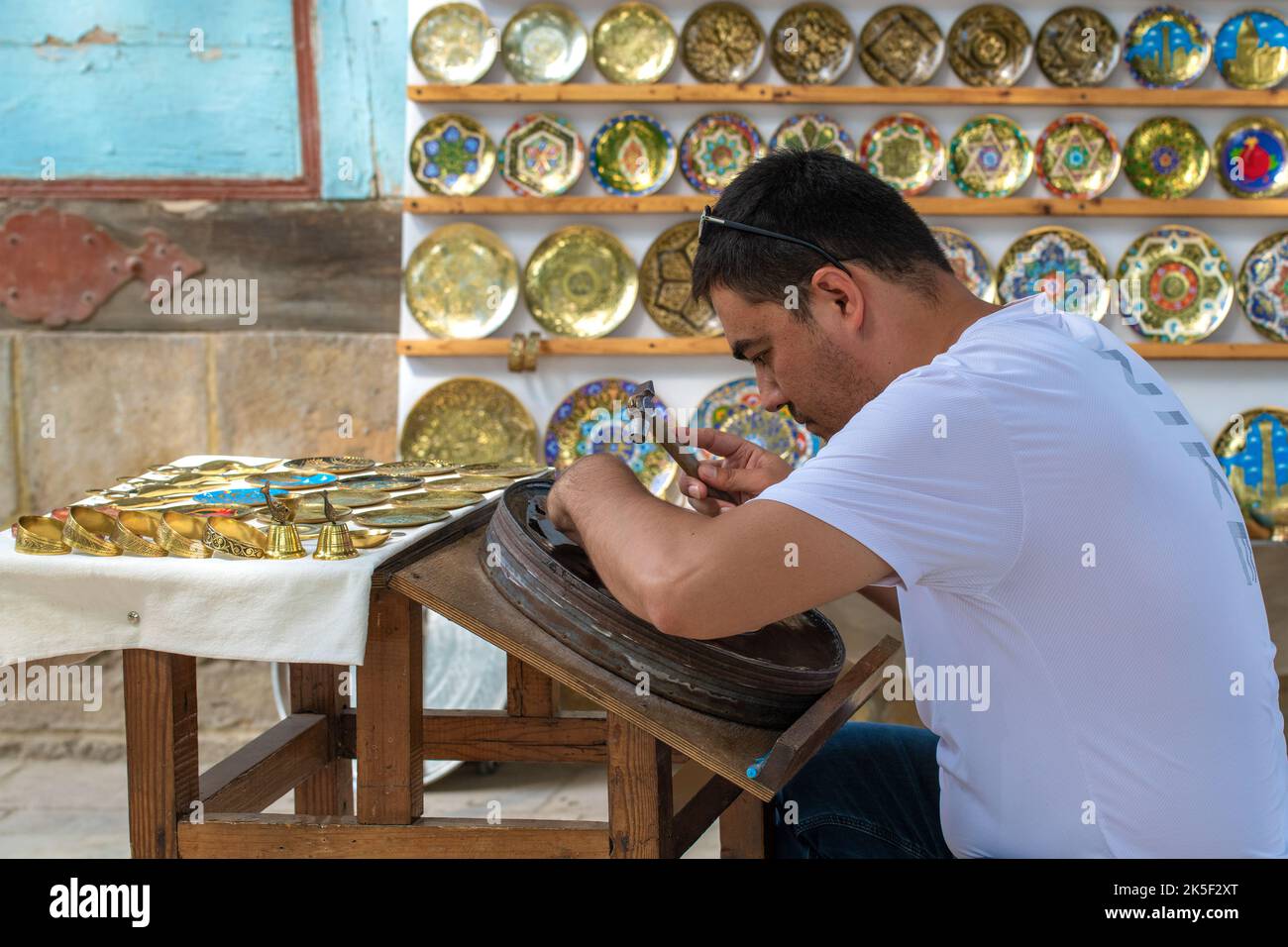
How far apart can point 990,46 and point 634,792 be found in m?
3.07

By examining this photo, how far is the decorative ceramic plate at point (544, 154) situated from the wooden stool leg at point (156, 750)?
8.24ft

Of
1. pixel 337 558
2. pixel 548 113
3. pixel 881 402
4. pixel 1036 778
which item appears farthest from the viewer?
pixel 548 113

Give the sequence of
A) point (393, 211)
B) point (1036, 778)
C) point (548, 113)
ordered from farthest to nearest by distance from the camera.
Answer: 1. point (393, 211)
2. point (548, 113)
3. point (1036, 778)

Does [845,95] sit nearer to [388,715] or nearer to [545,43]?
[545,43]

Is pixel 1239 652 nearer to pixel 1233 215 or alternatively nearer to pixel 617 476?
pixel 617 476

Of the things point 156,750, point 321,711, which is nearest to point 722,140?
point 321,711

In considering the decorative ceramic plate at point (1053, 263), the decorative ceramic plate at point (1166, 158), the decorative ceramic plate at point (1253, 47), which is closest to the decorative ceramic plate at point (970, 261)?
the decorative ceramic plate at point (1053, 263)

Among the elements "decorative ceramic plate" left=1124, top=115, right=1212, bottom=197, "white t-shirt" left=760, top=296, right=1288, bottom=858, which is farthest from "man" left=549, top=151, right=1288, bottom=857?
"decorative ceramic plate" left=1124, top=115, right=1212, bottom=197

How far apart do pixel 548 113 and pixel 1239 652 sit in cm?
300

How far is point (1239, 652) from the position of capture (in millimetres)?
1538

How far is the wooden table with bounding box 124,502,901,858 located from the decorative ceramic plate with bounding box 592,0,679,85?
2386mm

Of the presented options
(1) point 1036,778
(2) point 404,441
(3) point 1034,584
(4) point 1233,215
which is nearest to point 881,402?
(3) point 1034,584

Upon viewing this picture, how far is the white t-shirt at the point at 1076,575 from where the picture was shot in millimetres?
1427

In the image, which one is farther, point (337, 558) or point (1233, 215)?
point (1233, 215)
